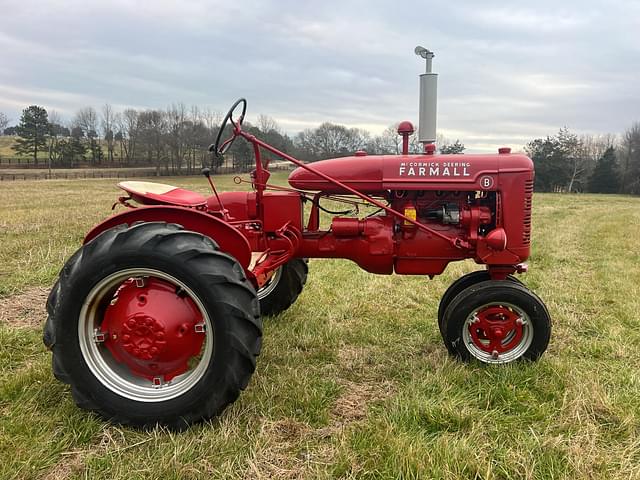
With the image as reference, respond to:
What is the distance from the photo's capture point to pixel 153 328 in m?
2.67

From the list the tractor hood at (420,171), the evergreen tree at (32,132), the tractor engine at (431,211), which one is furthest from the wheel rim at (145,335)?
the evergreen tree at (32,132)

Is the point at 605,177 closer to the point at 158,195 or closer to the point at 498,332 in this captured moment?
the point at 498,332

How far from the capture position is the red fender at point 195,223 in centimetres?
294

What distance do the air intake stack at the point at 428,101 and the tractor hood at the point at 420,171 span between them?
0.51 metres

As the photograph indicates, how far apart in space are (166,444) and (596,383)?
9.12 ft

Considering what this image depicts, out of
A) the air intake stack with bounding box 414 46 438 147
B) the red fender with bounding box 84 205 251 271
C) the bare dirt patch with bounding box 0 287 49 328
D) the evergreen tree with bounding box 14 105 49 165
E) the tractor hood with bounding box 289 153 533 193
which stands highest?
the evergreen tree with bounding box 14 105 49 165

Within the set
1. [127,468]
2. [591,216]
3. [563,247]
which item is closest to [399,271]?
[127,468]

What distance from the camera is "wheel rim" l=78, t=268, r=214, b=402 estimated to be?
2.66 metres

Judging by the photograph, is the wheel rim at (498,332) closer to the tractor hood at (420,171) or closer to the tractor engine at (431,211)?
the tractor engine at (431,211)

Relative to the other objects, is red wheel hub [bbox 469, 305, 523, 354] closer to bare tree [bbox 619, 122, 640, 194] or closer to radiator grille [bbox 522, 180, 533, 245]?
radiator grille [bbox 522, 180, 533, 245]

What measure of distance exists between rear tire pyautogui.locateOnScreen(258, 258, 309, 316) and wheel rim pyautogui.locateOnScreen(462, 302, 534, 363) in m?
1.78

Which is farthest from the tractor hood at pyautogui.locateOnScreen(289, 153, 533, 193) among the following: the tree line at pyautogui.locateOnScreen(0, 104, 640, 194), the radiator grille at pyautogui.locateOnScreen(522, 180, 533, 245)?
the tree line at pyautogui.locateOnScreen(0, 104, 640, 194)

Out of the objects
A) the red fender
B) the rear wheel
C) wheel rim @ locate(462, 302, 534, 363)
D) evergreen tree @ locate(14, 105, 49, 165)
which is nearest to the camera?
the rear wheel

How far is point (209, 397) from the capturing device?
8.50 feet
